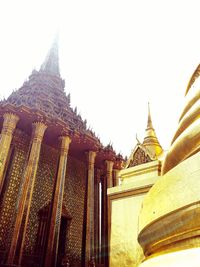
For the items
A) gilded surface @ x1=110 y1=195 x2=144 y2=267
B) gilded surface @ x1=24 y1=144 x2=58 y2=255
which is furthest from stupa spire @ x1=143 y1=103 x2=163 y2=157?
gilded surface @ x1=24 y1=144 x2=58 y2=255

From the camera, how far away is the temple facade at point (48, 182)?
8.51 metres

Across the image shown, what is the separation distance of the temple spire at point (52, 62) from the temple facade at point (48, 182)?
1.50 m

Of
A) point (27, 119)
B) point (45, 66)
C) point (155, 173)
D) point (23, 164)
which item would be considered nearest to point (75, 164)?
point (23, 164)

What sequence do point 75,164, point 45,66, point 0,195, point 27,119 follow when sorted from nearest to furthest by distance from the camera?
point 0,195, point 27,119, point 75,164, point 45,66

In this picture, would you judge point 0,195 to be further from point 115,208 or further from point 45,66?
point 45,66

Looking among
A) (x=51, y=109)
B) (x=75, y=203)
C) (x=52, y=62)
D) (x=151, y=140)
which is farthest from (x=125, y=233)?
(x=52, y=62)

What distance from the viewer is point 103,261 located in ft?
34.2

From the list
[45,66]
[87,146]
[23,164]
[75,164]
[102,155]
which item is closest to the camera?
[23,164]

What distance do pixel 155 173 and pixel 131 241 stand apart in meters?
1.32

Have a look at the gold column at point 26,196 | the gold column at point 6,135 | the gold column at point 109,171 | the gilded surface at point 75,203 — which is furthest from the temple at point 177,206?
the gilded surface at point 75,203

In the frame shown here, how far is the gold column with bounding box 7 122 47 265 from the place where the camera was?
24.3 ft

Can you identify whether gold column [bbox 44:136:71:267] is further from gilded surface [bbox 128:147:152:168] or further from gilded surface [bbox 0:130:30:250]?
gilded surface [bbox 128:147:152:168]

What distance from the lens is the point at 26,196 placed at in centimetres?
828

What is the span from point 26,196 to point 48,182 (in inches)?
122
